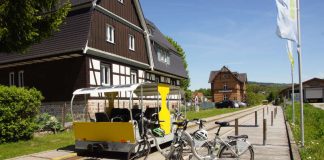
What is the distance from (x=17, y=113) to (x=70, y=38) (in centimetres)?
846

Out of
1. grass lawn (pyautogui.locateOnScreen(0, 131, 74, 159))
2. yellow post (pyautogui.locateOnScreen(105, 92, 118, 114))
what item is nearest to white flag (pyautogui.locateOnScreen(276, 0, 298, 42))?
yellow post (pyautogui.locateOnScreen(105, 92, 118, 114))

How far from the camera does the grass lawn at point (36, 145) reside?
36.7 feet

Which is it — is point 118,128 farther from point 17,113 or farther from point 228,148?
point 17,113

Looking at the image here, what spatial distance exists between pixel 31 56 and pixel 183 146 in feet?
52.5

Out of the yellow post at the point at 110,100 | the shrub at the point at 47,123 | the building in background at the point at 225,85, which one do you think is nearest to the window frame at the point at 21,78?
the shrub at the point at 47,123

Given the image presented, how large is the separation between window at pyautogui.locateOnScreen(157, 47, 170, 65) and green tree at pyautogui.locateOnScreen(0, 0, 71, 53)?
21751 mm

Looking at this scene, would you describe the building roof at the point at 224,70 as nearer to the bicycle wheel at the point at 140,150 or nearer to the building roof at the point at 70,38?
the building roof at the point at 70,38

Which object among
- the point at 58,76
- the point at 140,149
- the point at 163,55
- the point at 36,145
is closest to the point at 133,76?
the point at 58,76

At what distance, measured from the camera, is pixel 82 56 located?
20969 millimetres

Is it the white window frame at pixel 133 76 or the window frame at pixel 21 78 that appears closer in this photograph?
the window frame at pixel 21 78

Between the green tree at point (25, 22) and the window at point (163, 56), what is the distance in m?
21.8

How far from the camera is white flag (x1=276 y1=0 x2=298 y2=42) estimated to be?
1055 cm

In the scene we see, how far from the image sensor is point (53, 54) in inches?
824

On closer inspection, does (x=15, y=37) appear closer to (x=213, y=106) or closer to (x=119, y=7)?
(x=119, y=7)
